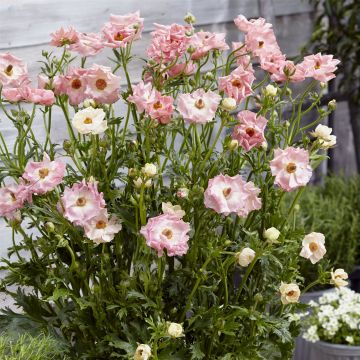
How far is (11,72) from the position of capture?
4.50 feet

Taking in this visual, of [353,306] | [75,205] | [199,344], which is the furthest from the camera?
[353,306]

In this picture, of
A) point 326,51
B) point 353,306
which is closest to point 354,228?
point 353,306

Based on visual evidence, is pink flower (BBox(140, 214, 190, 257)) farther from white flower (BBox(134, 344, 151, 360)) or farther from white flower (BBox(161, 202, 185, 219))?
white flower (BBox(134, 344, 151, 360))

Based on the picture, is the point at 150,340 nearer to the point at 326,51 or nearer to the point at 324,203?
the point at 324,203

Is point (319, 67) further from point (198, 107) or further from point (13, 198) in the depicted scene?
point (13, 198)

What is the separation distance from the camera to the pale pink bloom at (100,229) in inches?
50.5

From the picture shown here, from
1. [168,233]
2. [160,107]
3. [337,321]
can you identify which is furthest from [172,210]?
Result: [337,321]

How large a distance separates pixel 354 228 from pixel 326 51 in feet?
2.20

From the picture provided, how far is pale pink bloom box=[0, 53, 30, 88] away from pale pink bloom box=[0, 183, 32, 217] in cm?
17

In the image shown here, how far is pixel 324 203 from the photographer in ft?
9.12

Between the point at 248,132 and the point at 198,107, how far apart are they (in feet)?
0.35

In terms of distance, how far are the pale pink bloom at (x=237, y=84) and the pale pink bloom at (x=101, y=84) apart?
17 centimetres

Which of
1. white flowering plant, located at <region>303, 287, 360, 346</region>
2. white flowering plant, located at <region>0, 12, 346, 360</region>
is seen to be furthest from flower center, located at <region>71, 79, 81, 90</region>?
white flowering plant, located at <region>303, 287, 360, 346</region>

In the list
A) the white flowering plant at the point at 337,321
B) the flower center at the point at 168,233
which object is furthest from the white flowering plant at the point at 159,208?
the white flowering plant at the point at 337,321
